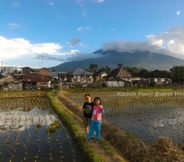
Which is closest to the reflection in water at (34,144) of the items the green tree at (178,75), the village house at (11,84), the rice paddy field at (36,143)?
the rice paddy field at (36,143)

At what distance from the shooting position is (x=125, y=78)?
4566cm

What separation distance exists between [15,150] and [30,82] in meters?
30.1

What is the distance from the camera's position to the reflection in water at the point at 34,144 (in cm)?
602

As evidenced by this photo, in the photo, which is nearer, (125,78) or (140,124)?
(140,124)

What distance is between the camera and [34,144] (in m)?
7.16

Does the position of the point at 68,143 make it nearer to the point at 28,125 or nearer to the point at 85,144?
the point at 85,144

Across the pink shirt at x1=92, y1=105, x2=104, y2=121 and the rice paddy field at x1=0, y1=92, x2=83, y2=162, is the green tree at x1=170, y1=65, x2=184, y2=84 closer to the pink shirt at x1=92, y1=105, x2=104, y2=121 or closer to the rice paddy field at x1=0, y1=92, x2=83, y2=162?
the rice paddy field at x1=0, y1=92, x2=83, y2=162

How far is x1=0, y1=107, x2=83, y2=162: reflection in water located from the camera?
237 inches

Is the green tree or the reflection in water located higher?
the green tree

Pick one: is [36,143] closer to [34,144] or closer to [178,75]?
[34,144]

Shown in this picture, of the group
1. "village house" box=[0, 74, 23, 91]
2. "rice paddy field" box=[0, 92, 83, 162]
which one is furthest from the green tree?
"rice paddy field" box=[0, 92, 83, 162]

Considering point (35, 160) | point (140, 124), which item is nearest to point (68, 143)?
point (35, 160)

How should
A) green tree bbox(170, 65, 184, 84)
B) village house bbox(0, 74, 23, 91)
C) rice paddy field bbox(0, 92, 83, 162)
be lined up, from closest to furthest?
rice paddy field bbox(0, 92, 83, 162)
village house bbox(0, 74, 23, 91)
green tree bbox(170, 65, 184, 84)

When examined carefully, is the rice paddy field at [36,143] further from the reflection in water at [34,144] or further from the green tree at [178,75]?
the green tree at [178,75]
